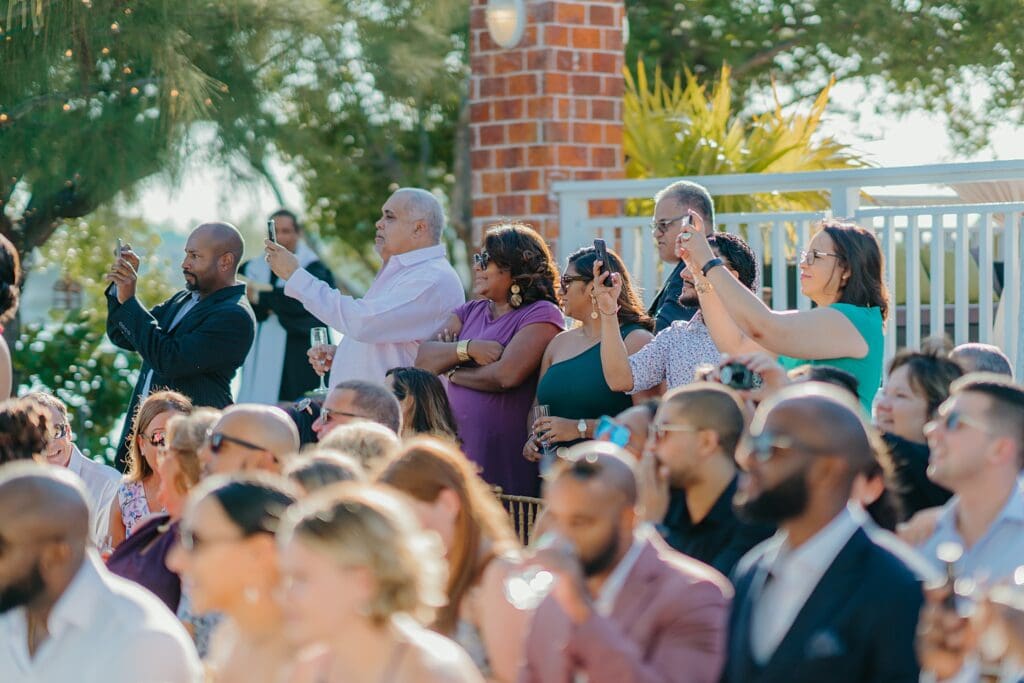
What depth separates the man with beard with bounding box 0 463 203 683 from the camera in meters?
3.36

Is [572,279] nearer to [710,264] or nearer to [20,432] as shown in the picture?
[710,264]

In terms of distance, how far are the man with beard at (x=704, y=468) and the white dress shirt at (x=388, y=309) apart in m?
2.76

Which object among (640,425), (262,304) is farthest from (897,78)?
(640,425)

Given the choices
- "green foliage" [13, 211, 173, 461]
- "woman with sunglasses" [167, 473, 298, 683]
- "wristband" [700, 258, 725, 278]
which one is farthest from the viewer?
"green foliage" [13, 211, 173, 461]

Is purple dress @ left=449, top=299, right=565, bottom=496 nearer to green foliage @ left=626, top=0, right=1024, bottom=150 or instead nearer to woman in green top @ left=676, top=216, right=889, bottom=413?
woman in green top @ left=676, top=216, right=889, bottom=413

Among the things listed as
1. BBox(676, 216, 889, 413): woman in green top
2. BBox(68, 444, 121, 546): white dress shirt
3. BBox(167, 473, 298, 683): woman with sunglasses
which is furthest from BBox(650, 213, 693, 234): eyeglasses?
BBox(167, 473, 298, 683): woman with sunglasses

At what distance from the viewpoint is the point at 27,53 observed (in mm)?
7281

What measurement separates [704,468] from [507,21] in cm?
450

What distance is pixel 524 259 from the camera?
625 cm

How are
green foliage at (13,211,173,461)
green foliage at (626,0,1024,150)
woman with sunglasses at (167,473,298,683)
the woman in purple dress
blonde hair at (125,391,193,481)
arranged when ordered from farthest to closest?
green foliage at (626,0,1024,150) → green foliage at (13,211,173,461) → the woman in purple dress → blonde hair at (125,391,193,481) → woman with sunglasses at (167,473,298,683)

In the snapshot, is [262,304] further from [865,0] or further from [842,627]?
[865,0]

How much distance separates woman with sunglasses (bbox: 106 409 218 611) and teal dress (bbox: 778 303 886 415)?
1904mm

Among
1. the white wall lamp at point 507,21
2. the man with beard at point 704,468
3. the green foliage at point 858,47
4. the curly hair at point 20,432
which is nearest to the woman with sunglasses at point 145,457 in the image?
the curly hair at point 20,432

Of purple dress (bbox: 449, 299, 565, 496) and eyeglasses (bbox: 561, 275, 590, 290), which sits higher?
eyeglasses (bbox: 561, 275, 590, 290)
